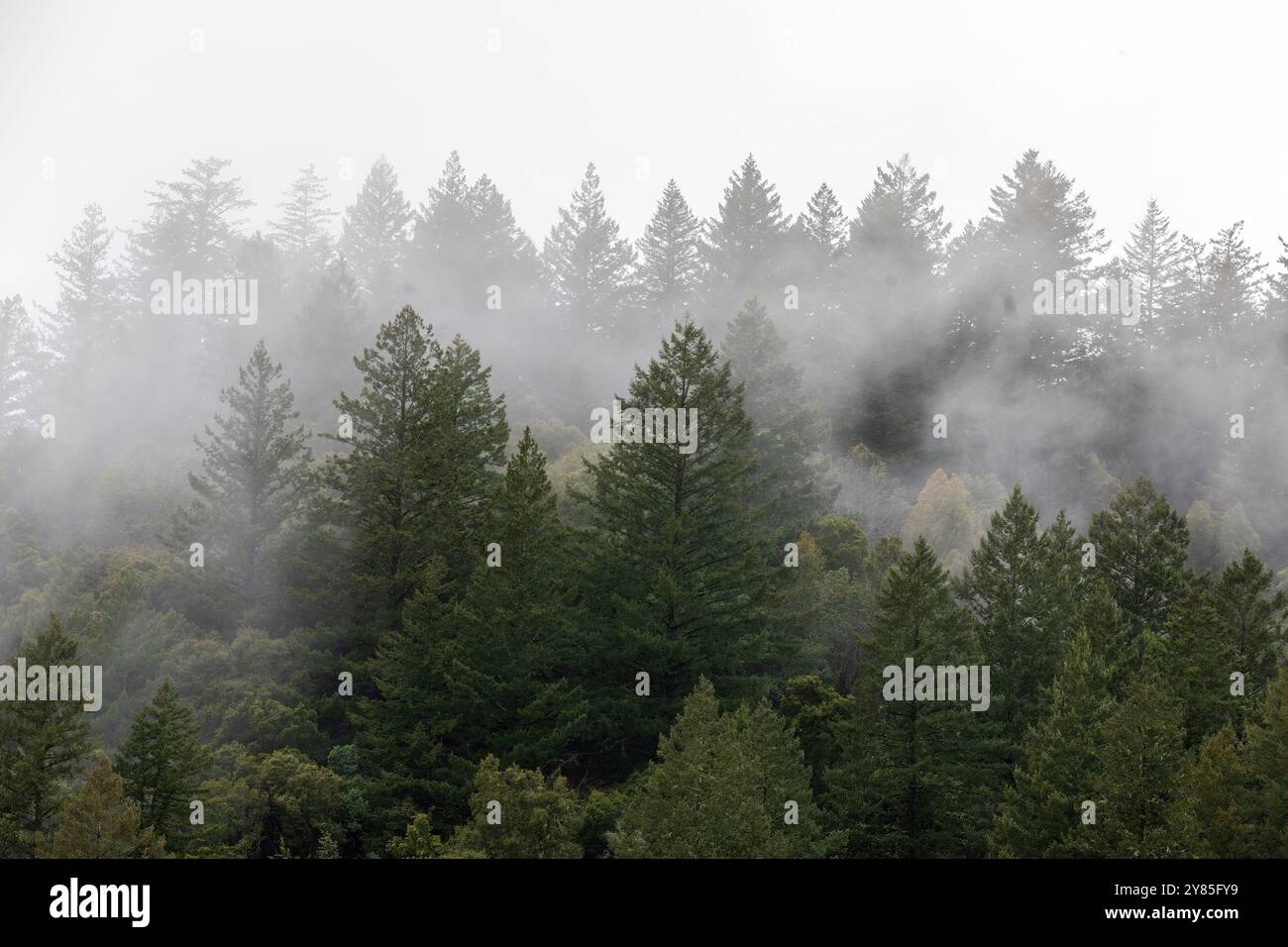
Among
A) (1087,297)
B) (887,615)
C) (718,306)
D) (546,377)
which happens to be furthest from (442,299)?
(887,615)

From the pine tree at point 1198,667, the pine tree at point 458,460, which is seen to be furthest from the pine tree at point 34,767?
the pine tree at point 1198,667

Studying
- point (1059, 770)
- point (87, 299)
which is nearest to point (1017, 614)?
point (1059, 770)

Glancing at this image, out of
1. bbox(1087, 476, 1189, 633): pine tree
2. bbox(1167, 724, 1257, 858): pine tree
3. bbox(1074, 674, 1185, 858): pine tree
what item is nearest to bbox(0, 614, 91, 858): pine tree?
bbox(1074, 674, 1185, 858): pine tree

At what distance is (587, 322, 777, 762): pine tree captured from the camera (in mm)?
33094

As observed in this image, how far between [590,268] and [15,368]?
144 feet

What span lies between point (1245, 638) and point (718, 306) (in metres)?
44.9

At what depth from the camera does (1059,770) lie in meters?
29.2

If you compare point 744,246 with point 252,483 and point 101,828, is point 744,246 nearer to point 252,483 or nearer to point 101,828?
point 252,483

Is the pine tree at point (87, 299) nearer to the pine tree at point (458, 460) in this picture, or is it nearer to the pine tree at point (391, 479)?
the pine tree at point (391, 479)

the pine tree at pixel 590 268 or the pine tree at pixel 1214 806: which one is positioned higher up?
the pine tree at pixel 590 268

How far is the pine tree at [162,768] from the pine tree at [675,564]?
36.5ft

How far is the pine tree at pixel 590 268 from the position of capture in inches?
3327

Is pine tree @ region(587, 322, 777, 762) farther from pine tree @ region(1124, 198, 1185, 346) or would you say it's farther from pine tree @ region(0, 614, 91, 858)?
pine tree @ region(1124, 198, 1185, 346)
